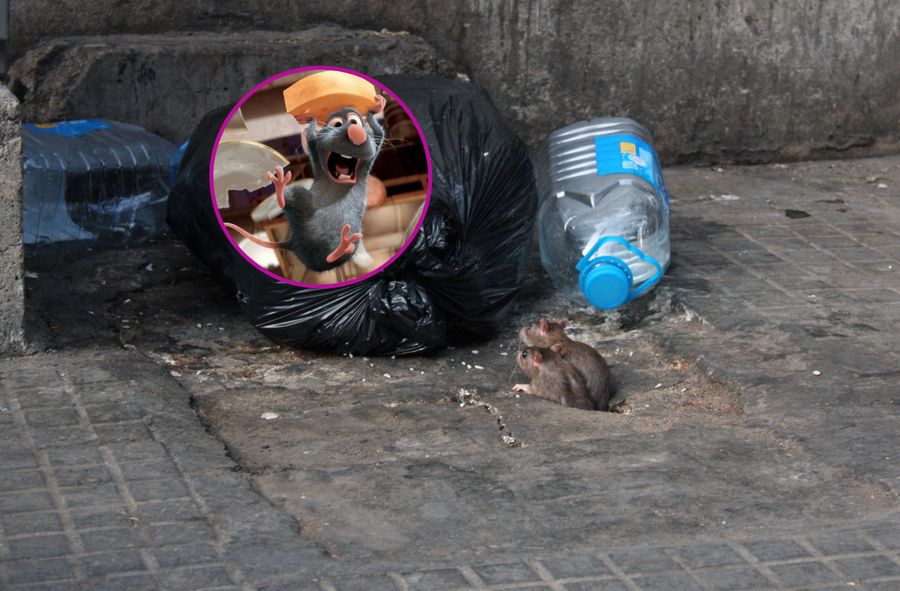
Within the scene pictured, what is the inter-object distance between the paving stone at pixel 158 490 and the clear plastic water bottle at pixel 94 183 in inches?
83.8

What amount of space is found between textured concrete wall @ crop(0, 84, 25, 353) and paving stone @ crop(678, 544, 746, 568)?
7.40 ft

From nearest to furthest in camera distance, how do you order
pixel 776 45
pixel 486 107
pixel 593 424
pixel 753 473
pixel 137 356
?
pixel 753 473, pixel 593 424, pixel 137 356, pixel 486 107, pixel 776 45

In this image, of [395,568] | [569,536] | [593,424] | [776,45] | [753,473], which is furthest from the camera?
[776,45]

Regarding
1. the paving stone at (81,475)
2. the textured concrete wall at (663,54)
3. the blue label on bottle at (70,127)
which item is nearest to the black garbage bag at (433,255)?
the blue label on bottle at (70,127)

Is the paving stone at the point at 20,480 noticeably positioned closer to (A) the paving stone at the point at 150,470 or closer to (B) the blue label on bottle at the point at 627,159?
(A) the paving stone at the point at 150,470

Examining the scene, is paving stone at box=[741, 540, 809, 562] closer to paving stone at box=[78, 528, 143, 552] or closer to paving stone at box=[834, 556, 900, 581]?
paving stone at box=[834, 556, 900, 581]

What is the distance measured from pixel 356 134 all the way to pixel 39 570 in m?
1.86

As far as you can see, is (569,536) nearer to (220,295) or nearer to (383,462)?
(383,462)

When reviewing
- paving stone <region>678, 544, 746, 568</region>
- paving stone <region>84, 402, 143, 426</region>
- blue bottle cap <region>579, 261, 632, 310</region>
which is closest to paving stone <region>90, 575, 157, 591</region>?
paving stone <region>84, 402, 143, 426</region>

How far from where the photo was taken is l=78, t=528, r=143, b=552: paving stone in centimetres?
310

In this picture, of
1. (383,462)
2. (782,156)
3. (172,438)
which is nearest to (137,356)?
(172,438)

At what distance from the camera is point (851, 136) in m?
7.31

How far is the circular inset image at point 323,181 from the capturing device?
14.3ft

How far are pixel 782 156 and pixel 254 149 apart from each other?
3774mm
